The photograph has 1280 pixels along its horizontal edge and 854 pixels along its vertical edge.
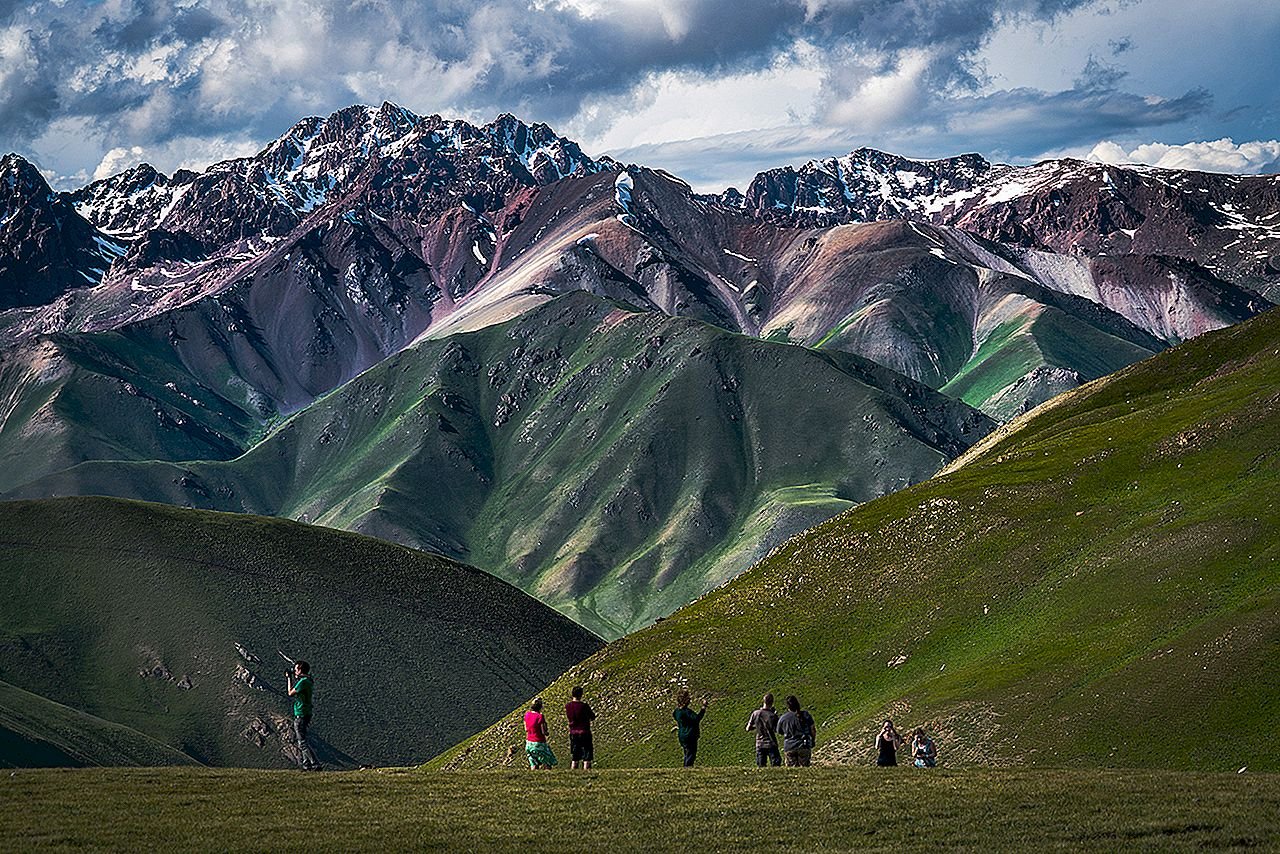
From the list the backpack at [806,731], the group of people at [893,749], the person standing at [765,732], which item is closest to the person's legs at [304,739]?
the person standing at [765,732]

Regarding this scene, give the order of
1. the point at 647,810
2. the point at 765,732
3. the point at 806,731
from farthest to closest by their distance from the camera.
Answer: the point at 765,732
the point at 806,731
the point at 647,810

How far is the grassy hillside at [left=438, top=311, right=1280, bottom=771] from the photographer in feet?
232

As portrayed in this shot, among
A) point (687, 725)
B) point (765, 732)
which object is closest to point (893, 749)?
point (765, 732)

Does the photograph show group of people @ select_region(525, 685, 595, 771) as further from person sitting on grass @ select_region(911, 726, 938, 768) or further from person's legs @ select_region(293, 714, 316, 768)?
person sitting on grass @ select_region(911, 726, 938, 768)

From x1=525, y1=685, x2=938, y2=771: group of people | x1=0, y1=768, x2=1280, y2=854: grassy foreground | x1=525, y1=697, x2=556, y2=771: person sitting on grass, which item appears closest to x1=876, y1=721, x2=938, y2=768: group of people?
x1=525, y1=685, x2=938, y2=771: group of people

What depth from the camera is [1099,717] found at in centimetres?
7119

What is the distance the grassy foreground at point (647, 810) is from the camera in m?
38.1

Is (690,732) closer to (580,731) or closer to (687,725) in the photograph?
(687,725)

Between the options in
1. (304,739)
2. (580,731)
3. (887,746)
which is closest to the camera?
(304,739)

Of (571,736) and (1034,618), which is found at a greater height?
(571,736)

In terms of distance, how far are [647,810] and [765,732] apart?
12.1 meters

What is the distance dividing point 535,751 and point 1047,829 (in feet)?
68.0

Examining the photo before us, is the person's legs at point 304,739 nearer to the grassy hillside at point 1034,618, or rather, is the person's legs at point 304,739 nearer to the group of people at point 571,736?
the group of people at point 571,736

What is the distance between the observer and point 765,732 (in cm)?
5362
